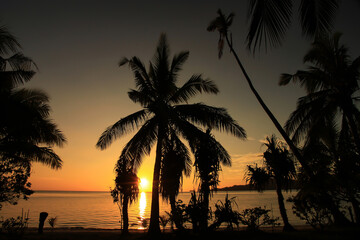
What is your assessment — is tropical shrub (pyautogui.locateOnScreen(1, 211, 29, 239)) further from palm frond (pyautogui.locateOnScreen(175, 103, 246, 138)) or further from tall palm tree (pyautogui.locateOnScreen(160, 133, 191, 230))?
palm frond (pyautogui.locateOnScreen(175, 103, 246, 138))

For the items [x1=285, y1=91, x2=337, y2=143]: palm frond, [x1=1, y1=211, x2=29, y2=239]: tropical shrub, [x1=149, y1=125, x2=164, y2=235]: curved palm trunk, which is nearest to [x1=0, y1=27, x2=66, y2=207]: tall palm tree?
[x1=1, y1=211, x2=29, y2=239]: tropical shrub

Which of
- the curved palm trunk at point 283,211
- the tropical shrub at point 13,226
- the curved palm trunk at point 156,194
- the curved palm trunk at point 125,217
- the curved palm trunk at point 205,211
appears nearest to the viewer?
the tropical shrub at point 13,226

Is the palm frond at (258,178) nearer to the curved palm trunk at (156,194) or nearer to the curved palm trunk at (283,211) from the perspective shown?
the curved palm trunk at (283,211)

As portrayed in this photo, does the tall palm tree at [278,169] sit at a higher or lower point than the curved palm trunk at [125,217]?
higher

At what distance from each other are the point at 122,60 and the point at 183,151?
6158 mm

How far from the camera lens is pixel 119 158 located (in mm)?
12016

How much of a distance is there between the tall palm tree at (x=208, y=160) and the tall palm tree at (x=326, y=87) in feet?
14.3

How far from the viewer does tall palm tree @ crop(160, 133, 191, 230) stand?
11664 millimetres

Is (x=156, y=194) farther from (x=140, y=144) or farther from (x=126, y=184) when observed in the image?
(x=126, y=184)

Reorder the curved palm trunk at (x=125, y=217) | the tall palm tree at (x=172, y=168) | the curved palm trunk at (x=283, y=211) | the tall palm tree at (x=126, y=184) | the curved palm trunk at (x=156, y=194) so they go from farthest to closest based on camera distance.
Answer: the tall palm tree at (x=126, y=184)
the curved palm trunk at (x=125, y=217)
the curved palm trunk at (x=283, y=211)
the tall palm tree at (x=172, y=168)
the curved palm trunk at (x=156, y=194)

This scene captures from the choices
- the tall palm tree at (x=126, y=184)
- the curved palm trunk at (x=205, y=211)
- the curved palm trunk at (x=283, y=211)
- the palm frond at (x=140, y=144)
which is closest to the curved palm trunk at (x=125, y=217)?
the tall palm tree at (x=126, y=184)

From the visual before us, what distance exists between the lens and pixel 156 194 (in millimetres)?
11273

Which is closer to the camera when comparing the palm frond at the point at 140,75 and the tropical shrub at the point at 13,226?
the tropical shrub at the point at 13,226

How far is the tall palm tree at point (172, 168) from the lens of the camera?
1166 centimetres
